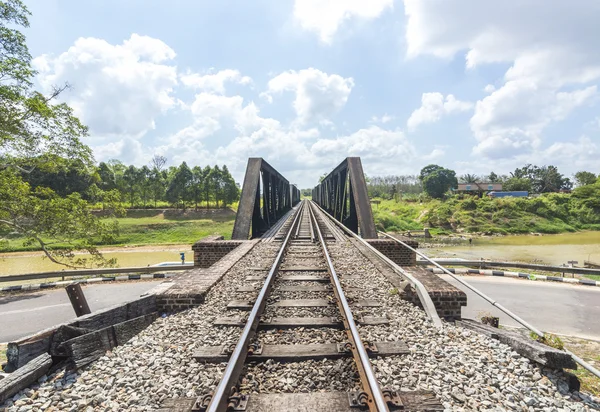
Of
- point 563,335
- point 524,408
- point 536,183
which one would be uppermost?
point 536,183

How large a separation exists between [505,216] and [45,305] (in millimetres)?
55294

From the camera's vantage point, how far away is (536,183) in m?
89.8

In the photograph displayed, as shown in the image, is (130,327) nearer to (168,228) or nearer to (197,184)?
(168,228)

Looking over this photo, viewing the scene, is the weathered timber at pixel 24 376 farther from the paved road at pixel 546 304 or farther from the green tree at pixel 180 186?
the green tree at pixel 180 186

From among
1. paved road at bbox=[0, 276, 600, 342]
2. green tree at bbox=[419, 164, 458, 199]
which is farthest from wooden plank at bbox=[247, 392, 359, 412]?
green tree at bbox=[419, 164, 458, 199]

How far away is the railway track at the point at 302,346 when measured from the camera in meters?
2.18

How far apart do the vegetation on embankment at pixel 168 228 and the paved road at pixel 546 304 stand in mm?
27918

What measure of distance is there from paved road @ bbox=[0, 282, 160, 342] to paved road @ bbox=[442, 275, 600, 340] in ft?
34.6

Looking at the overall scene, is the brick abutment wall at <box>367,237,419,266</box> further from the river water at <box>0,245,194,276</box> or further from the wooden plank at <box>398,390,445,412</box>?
the river water at <box>0,245,194,276</box>

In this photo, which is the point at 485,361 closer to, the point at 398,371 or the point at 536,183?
the point at 398,371

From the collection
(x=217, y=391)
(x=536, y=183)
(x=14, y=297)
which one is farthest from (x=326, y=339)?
(x=536, y=183)

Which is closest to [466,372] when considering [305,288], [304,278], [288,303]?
[288,303]

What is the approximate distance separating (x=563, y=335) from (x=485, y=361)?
5319 mm

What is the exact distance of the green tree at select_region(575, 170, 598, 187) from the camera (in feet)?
238
